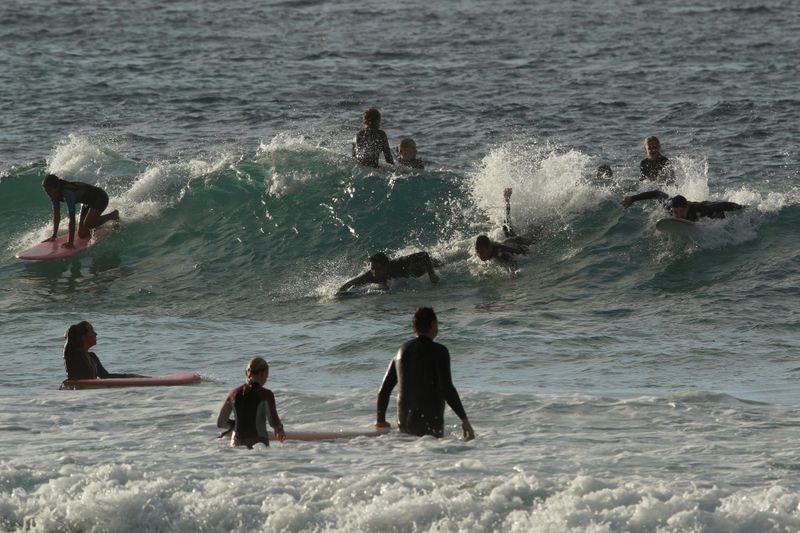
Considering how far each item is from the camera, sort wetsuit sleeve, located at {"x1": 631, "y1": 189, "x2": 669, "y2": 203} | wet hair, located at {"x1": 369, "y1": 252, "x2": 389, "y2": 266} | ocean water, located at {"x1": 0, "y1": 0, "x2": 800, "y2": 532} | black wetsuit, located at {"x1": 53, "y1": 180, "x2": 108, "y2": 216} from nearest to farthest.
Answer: ocean water, located at {"x1": 0, "y1": 0, "x2": 800, "y2": 532}, wet hair, located at {"x1": 369, "y1": 252, "x2": 389, "y2": 266}, wetsuit sleeve, located at {"x1": 631, "y1": 189, "x2": 669, "y2": 203}, black wetsuit, located at {"x1": 53, "y1": 180, "x2": 108, "y2": 216}

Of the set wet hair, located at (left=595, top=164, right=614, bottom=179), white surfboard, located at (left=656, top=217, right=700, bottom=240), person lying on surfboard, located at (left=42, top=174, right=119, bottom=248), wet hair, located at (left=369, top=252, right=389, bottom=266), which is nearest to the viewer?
wet hair, located at (left=369, top=252, right=389, bottom=266)

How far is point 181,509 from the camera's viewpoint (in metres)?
8.45

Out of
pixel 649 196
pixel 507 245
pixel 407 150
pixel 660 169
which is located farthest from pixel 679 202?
pixel 407 150

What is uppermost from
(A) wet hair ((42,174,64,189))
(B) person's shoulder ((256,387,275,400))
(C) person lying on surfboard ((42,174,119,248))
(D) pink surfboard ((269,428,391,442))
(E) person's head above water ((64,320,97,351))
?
(A) wet hair ((42,174,64,189))

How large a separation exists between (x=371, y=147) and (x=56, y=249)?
4702mm

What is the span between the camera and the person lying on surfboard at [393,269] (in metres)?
16.0

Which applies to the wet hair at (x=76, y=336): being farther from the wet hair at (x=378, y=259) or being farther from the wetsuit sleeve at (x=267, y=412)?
the wet hair at (x=378, y=259)

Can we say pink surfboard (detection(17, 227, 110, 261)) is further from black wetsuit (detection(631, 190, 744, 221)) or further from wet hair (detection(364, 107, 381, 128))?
black wetsuit (detection(631, 190, 744, 221))

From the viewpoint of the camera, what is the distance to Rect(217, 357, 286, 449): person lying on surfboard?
9.24 metres

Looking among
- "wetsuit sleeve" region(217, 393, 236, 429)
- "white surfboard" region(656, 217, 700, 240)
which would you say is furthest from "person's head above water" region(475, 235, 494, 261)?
"wetsuit sleeve" region(217, 393, 236, 429)

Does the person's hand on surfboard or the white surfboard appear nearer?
the person's hand on surfboard

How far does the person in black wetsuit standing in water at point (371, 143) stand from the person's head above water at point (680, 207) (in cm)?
435

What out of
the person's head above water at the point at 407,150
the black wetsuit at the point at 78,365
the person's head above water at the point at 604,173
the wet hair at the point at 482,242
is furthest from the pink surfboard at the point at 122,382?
the person's head above water at the point at 604,173

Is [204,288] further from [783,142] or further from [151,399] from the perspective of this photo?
[783,142]
